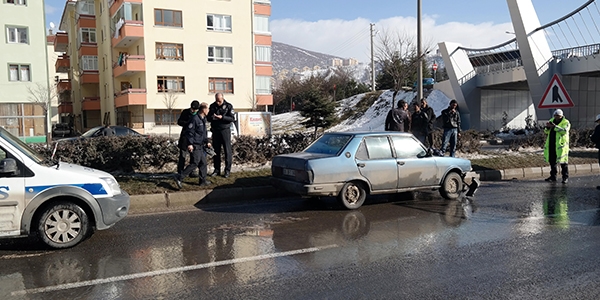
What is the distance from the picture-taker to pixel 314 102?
33.9 meters

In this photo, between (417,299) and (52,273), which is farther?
(52,273)

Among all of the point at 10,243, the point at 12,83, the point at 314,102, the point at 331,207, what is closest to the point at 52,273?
the point at 10,243

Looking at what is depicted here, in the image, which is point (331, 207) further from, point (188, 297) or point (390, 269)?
point (188, 297)

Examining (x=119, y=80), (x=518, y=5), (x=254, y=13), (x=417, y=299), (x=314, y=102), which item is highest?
(x=254, y=13)

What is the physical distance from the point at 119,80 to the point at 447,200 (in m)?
→ 39.2

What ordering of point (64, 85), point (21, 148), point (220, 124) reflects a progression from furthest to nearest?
point (64, 85) → point (220, 124) → point (21, 148)

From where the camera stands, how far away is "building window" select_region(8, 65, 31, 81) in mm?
33797

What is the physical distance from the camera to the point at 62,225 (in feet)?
18.8

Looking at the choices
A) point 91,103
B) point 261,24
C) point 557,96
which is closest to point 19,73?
point 91,103

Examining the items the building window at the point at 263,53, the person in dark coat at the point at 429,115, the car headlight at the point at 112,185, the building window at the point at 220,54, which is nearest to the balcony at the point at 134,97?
the building window at the point at 220,54

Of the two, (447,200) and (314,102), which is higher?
(314,102)

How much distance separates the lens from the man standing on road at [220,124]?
973 cm

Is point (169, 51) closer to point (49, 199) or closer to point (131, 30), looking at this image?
point (131, 30)

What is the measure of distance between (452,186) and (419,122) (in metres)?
3.54
